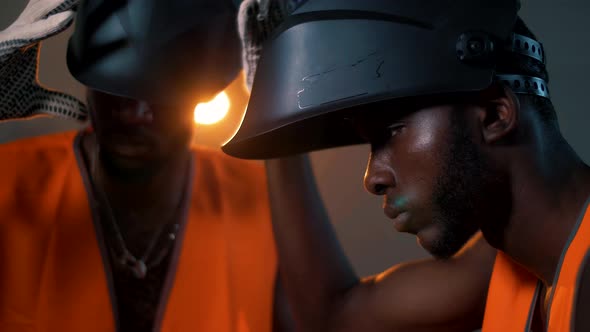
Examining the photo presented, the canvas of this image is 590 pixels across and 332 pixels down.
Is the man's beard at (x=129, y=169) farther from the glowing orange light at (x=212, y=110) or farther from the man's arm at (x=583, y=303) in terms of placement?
the man's arm at (x=583, y=303)

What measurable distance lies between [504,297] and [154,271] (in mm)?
614

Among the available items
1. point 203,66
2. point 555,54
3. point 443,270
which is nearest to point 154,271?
point 203,66

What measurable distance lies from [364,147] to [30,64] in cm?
93

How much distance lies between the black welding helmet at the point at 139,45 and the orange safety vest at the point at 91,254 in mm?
288

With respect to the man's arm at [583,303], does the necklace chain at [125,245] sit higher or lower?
lower

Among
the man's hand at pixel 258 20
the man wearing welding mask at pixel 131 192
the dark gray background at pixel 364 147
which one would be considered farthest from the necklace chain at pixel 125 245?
the man's hand at pixel 258 20

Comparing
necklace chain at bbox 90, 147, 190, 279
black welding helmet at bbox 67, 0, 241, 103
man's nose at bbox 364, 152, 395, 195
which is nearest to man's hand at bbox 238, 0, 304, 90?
black welding helmet at bbox 67, 0, 241, 103

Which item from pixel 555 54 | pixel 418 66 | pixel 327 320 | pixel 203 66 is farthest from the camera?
pixel 555 54

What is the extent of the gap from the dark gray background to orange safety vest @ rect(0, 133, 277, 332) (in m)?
0.28

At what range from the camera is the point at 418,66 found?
2.36 feet

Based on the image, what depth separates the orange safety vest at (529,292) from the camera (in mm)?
695

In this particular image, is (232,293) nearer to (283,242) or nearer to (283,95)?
(283,242)

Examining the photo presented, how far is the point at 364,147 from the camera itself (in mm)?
1663

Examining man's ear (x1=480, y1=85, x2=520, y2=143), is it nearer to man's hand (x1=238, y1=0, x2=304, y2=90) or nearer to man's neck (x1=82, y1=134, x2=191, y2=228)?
man's hand (x1=238, y1=0, x2=304, y2=90)
